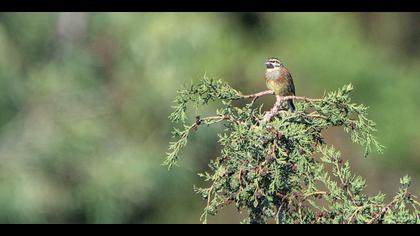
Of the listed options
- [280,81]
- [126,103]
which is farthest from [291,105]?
[126,103]

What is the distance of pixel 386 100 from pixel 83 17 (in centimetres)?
302

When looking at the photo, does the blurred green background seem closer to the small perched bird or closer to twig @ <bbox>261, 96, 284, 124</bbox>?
the small perched bird

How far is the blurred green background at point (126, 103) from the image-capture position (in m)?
8.79

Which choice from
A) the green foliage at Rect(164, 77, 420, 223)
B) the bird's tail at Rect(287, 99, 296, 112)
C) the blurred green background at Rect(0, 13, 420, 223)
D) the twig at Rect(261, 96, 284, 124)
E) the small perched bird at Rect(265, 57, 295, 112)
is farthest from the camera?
the blurred green background at Rect(0, 13, 420, 223)

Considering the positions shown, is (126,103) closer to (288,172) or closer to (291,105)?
(291,105)

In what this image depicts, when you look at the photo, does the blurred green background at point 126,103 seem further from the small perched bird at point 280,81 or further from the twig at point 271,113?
the twig at point 271,113

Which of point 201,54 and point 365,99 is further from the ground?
point 201,54

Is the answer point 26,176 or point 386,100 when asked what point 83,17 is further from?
point 386,100

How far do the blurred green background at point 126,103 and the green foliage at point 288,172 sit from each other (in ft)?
19.5

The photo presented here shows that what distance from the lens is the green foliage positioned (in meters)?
2.03

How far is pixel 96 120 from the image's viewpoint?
9.03m

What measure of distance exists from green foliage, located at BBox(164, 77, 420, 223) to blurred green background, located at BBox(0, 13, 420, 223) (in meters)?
5.95

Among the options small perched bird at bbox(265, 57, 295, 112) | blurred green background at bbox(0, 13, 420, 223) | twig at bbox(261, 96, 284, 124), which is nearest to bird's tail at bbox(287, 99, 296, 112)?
twig at bbox(261, 96, 284, 124)
